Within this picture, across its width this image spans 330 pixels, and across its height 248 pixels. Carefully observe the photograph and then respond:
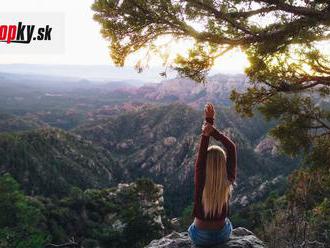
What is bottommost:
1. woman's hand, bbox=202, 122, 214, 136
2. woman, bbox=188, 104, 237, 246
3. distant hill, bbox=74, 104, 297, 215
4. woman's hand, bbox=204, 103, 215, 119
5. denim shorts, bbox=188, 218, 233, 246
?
distant hill, bbox=74, 104, 297, 215

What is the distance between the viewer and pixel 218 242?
5.63 meters

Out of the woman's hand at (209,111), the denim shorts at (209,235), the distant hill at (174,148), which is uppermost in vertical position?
the woman's hand at (209,111)

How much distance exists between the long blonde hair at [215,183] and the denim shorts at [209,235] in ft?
0.80

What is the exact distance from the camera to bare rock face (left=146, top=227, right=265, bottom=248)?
5.83 m

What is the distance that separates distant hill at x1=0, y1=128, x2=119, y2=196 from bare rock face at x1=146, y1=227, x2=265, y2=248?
68.7 m

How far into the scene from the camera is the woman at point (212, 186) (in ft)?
16.9

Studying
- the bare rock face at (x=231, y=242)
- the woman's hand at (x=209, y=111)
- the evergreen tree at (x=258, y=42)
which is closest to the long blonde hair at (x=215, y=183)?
the woman's hand at (x=209, y=111)

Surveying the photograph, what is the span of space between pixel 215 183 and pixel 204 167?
0.22m

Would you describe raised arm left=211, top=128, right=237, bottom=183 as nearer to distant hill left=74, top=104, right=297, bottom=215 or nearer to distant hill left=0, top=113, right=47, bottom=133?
distant hill left=74, top=104, right=297, bottom=215

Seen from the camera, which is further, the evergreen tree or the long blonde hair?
the evergreen tree

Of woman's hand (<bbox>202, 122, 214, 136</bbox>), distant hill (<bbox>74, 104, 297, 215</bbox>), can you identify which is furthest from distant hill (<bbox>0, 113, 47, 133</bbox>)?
woman's hand (<bbox>202, 122, 214, 136</bbox>)

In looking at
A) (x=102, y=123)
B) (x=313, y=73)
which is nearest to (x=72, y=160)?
(x=102, y=123)

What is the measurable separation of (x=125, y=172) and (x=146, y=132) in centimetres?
2657

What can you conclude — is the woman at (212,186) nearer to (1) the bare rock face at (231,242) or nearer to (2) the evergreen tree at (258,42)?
(1) the bare rock face at (231,242)
